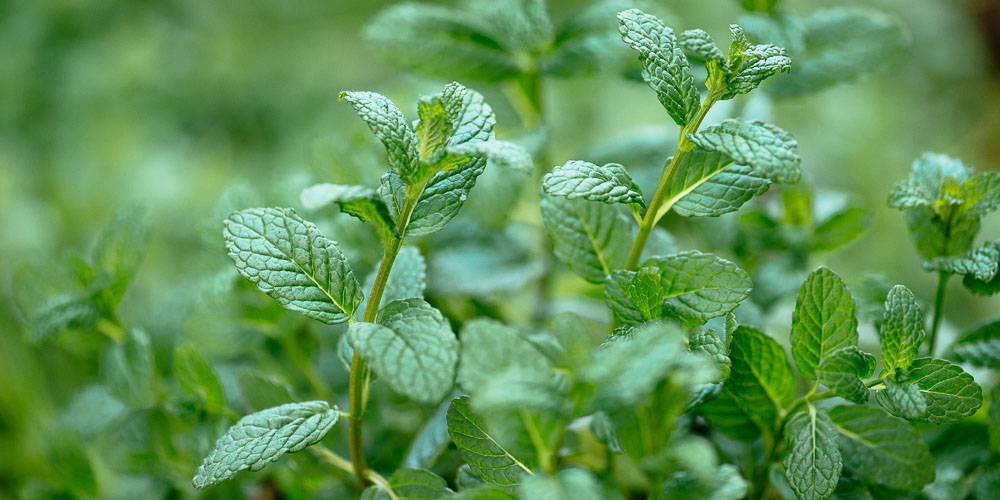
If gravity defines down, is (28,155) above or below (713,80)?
below

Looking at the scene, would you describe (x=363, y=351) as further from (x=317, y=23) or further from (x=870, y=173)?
(x=317, y=23)

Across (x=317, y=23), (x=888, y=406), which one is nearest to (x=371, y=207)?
(x=888, y=406)

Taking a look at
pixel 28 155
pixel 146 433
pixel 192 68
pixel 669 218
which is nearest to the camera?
pixel 146 433

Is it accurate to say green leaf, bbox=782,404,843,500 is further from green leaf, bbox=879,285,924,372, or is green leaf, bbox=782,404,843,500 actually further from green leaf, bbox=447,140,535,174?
green leaf, bbox=447,140,535,174

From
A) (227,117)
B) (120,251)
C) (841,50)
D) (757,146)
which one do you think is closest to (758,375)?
(757,146)

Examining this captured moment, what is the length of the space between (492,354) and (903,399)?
0.74 ft

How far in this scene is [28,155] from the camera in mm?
1283

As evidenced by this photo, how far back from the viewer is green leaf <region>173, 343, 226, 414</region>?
54cm

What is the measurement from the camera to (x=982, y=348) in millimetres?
506

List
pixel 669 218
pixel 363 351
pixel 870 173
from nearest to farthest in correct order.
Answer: pixel 363 351
pixel 669 218
pixel 870 173

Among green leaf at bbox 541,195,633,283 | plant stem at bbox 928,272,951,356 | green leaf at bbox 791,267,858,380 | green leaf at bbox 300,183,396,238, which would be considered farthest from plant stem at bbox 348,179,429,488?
plant stem at bbox 928,272,951,356

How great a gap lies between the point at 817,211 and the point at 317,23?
127 cm

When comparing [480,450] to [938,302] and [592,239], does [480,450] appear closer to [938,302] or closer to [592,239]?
[592,239]

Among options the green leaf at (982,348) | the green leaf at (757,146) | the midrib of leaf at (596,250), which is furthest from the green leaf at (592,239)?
the green leaf at (982,348)
